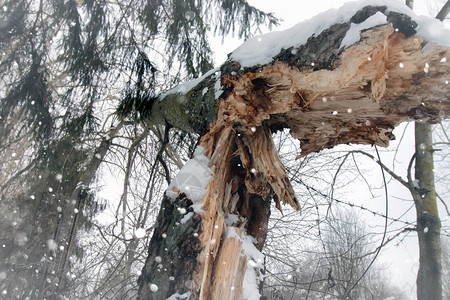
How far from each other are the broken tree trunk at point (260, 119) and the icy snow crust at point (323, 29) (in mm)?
14

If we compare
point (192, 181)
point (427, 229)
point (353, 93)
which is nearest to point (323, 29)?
point (353, 93)

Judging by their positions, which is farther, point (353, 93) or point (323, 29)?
point (353, 93)

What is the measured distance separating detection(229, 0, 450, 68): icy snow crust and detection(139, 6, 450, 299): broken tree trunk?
0.05ft

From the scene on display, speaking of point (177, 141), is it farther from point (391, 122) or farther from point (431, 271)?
point (431, 271)

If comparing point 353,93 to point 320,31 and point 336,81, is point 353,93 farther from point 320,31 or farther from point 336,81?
point 320,31

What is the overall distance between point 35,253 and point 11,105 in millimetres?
4131

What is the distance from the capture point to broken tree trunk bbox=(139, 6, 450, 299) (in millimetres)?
1321

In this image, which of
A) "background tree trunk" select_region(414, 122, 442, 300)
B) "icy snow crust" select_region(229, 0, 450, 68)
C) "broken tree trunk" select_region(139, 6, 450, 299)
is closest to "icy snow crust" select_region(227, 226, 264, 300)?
"broken tree trunk" select_region(139, 6, 450, 299)

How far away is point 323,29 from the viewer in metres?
1.45

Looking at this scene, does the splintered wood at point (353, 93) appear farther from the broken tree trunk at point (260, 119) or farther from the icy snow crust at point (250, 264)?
the icy snow crust at point (250, 264)

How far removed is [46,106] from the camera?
269 cm

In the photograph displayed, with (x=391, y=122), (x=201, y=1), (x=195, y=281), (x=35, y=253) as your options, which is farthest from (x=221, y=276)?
(x=35, y=253)

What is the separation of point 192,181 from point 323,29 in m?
1.09

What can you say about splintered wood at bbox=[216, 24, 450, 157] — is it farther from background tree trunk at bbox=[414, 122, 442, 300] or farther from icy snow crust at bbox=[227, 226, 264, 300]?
background tree trunk at bbox=[414, 122, 442, 300]
